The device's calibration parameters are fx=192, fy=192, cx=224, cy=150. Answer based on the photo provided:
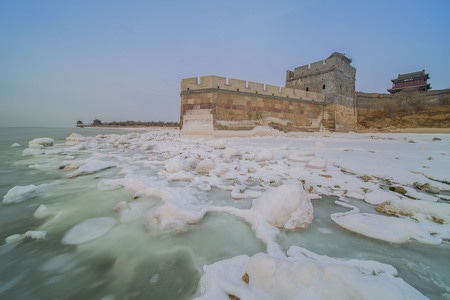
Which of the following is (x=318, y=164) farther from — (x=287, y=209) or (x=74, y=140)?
(x=74, y=140)

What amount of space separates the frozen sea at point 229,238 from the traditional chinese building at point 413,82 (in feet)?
118

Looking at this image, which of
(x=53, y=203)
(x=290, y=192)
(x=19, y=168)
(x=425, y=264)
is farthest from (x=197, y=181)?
(x=19, y=168)

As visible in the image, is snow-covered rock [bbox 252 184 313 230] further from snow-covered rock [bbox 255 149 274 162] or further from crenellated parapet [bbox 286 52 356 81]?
crenellated parapet [bbox 286 52 356 81]

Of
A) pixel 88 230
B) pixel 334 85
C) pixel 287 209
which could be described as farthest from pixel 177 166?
pixel 334 85

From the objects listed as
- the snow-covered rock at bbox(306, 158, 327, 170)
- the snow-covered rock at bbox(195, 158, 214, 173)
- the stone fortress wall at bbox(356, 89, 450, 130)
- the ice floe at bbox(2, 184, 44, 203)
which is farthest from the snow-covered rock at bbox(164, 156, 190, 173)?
the stone fortress wall at bbox(356, 89, 450, 130)

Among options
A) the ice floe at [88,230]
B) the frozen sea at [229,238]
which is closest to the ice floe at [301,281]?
the frozen sea at [229,238]

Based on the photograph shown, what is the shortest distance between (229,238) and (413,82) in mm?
39944

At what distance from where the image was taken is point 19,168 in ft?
13.5

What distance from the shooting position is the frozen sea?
1.01 metres

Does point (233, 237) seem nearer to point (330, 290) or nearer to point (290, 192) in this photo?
point (290, 192)

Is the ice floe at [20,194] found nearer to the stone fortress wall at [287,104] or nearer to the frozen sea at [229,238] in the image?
the frozen sea at [229,238]

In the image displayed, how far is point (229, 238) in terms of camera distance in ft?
5.09

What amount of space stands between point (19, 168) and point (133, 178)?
317 centimetres

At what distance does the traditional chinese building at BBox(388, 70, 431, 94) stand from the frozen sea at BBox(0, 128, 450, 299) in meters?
35.9
